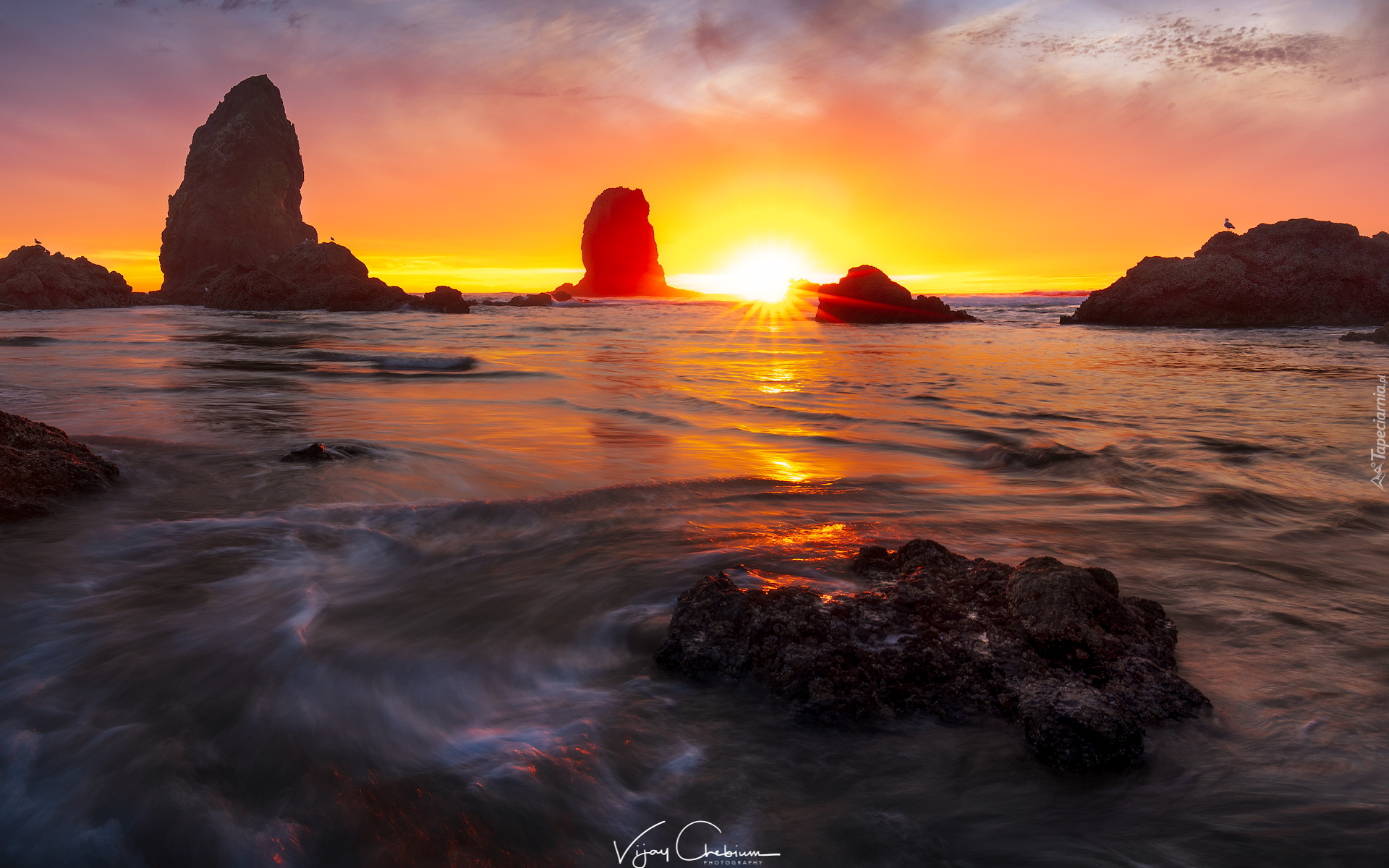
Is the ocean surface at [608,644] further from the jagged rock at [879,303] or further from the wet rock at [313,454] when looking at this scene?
the jagged rock at [879,303]

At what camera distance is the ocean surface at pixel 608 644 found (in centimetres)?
194

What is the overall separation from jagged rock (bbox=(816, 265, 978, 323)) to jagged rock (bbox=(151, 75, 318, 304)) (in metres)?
80.3

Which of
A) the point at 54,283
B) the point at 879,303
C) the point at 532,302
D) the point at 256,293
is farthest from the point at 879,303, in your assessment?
the point at 54,283

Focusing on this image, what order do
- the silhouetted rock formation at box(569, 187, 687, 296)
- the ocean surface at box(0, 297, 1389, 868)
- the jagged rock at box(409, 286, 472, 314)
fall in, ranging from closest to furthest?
the ocean surface at box(0, 297, 1389, 868), the jagged rock at box(409, 286, 472, 314), the silhouetted rock formation at box(569, 187, 687, 296)

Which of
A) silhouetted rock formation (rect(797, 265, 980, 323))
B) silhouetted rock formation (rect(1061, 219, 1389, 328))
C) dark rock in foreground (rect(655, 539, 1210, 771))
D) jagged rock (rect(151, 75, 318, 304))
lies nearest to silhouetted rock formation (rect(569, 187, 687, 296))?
jagged rock (rect(151, 75, 318, 304))

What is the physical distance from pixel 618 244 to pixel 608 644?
140237 mm

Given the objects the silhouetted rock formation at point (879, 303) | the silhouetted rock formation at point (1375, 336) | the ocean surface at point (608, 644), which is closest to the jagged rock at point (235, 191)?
the silhouetted rock formation at point (879, 303)

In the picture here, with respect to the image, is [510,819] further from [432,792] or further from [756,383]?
[756,383]

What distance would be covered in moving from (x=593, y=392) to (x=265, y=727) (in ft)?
30.0

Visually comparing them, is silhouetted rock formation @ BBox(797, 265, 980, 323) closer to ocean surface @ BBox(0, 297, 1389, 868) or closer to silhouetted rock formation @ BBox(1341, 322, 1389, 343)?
silhouetted rock formation @ BBox(1341, 322, 1389, 343)

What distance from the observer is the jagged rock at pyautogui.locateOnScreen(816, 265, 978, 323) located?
3494 cm

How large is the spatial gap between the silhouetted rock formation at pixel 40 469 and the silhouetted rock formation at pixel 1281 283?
34118mm

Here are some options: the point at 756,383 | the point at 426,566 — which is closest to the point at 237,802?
the point at 426,566

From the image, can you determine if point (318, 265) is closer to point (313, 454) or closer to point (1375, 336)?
point (313, 454)
